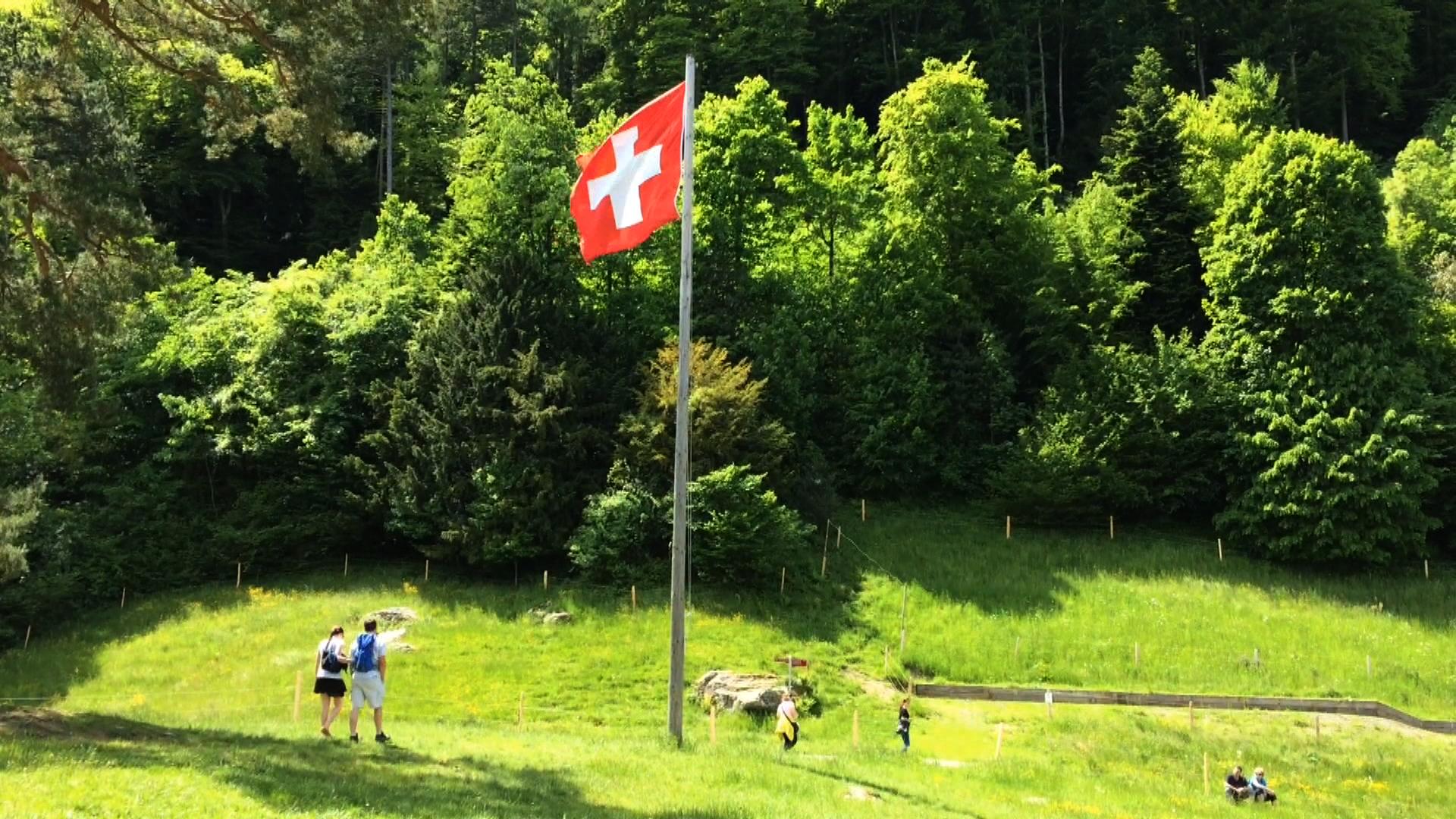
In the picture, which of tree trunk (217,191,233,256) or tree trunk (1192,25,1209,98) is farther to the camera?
tree trunk (1192,25,1209,98)

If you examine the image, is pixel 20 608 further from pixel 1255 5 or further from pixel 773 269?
pixel 1255 5

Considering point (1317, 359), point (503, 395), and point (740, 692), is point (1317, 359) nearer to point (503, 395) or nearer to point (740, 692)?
point (740, 692)

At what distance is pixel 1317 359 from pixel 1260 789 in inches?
925

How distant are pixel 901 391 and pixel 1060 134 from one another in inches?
→ 1300

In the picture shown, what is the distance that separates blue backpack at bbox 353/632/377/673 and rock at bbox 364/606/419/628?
15967mm

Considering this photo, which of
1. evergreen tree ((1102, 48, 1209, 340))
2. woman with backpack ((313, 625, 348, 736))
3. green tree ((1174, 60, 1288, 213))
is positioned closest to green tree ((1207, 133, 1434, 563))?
evergreen tree ((1102, 48, 1209, 340))

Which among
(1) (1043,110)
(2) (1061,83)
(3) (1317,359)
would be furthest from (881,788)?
(2) (1061,83)

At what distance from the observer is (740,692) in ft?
75.9

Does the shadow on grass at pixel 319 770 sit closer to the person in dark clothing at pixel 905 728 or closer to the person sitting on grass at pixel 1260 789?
the person in dark clothing at pixel 905 728

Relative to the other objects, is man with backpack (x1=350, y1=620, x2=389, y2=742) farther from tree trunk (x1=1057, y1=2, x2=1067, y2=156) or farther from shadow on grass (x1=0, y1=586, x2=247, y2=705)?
tree trunk (x1=1057, y1=2, x2=1067, y2=156)

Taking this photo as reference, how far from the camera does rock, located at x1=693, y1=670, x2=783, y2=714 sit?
22.7 m

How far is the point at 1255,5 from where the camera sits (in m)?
63.8

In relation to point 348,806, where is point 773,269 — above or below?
above

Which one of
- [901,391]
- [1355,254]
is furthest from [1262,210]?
[901,391]
